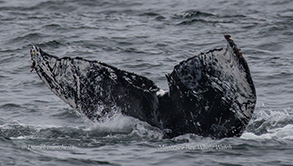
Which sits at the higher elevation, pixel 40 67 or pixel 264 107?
pixel 40 67

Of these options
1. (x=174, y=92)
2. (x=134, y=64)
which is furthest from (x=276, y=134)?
(x=134, y=64)

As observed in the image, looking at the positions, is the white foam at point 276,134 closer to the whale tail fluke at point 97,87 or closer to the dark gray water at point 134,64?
the dark gray water at point 134,64

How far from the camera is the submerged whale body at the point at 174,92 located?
845cm

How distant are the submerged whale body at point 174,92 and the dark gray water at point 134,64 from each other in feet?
0.71

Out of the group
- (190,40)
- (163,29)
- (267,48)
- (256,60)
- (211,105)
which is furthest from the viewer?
(163,29)

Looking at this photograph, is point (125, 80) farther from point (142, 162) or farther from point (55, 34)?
point (55, 34)

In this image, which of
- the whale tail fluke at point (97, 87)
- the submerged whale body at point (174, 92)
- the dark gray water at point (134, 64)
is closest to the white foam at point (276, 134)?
the dark gray water at point (134, 64)

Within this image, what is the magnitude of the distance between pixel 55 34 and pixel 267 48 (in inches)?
239

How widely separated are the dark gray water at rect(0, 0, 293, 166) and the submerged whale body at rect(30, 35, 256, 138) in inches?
8.5

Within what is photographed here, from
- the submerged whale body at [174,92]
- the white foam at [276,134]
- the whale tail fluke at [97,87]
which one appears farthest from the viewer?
the white foam at [276,134]

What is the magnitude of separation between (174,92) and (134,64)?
20.7ft

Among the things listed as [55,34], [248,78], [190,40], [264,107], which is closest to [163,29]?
[190,40]

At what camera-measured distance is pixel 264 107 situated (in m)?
11.8

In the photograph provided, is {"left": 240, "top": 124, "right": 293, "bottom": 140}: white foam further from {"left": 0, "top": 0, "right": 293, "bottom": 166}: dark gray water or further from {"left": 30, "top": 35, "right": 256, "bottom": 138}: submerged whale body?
{"left": 30, "top": 35, "right": 256, "bottom": 138}: submerged whale body
